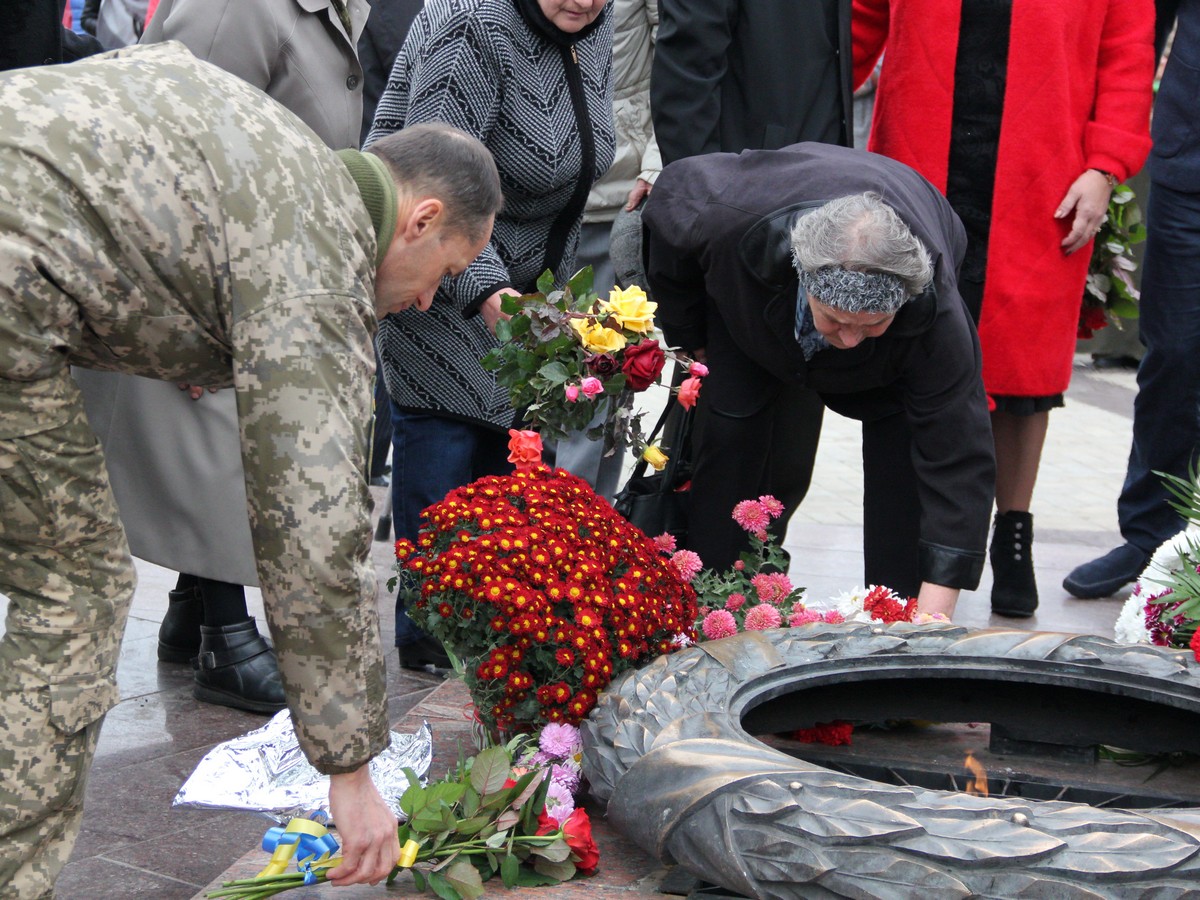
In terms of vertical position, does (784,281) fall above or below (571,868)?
above

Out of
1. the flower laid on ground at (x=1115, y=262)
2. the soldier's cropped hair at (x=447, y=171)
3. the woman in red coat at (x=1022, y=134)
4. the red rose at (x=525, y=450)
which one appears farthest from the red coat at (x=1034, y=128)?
the soldier's cropped hair at (x=447, y=171)

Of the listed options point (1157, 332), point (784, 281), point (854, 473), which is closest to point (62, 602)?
point (784, 281)

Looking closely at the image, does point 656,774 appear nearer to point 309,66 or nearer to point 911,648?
point 911,648

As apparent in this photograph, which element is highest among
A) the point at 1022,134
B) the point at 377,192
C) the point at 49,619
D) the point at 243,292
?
the point at 1022,134

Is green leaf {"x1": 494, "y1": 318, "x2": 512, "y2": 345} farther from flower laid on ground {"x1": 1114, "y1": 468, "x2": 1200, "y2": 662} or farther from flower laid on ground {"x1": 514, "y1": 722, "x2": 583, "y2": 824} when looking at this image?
flower laid on ground {"x1": 1114, "y1": 468, "x2": 1200, "y2": 662}

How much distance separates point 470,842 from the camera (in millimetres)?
2039

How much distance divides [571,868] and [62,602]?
2.51 feet

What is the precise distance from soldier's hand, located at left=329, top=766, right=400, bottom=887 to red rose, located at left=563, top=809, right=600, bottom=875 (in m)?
0.27

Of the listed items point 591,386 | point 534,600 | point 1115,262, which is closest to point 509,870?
point 534,600

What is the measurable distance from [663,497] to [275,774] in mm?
1197

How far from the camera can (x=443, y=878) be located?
198cm

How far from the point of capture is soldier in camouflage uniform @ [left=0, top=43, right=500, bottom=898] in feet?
5.63

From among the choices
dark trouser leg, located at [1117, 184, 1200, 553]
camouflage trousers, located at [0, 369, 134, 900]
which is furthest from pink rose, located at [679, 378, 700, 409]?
dark trouser leg, located at [1117, 184, 1200, 553]

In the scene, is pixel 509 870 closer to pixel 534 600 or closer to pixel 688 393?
pixel 534 600
